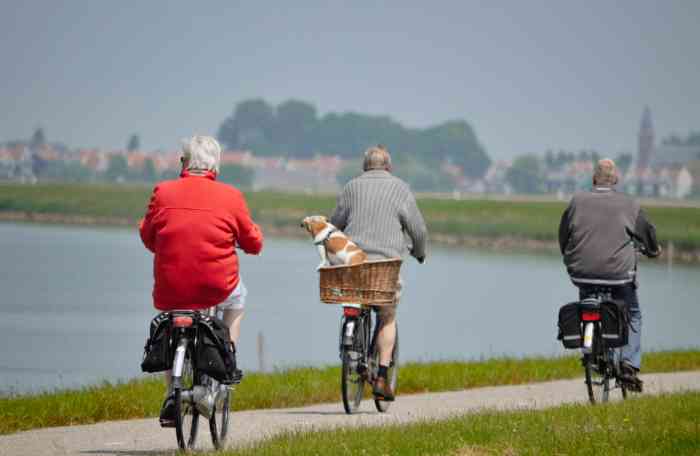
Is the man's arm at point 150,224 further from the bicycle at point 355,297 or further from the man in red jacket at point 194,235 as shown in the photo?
the bicycle at point 355,297

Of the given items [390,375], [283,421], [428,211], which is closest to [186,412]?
[283,421]

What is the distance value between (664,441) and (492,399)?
166 inches

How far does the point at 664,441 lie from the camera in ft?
25.2

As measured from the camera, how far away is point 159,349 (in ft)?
24.1

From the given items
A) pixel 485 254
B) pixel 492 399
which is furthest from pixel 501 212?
pixel 492 399

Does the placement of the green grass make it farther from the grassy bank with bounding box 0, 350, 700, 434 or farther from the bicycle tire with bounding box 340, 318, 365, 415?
the bicycle tire with bounding box 340, 318, 365, 415

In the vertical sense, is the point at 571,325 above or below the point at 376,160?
below

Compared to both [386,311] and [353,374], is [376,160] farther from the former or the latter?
[353,374]

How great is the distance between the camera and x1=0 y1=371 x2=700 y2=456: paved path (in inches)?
330

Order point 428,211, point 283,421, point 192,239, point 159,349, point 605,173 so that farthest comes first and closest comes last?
point 428,211, point 605,173, point 283,421, point 192,239, point 159,349

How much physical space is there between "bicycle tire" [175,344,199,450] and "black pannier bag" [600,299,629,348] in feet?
13.0

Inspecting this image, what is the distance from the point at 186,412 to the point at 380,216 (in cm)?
308

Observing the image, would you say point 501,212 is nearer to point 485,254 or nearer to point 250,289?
point 485,254

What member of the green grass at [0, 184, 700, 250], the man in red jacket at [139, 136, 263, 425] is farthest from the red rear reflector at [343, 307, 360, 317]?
the green grass at [0, 184, 700, 250]
